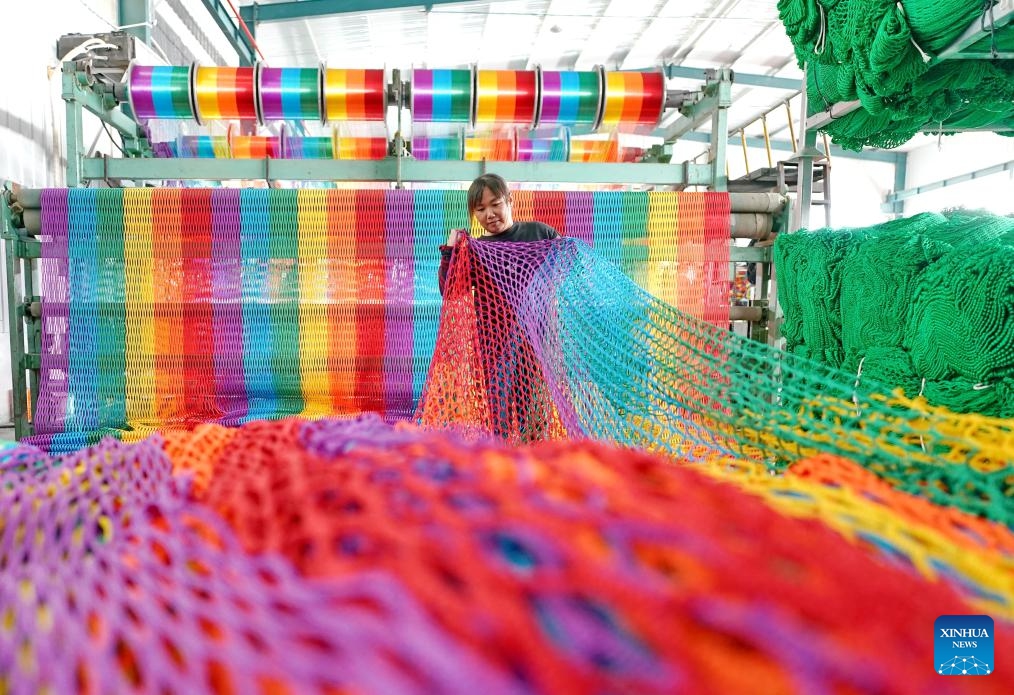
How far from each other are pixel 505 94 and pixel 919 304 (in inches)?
75.8

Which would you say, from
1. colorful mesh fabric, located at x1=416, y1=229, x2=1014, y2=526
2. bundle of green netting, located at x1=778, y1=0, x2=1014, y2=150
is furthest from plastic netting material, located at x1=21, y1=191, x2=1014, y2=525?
bundle of green netting, located at x1=778, y1=0, x2=1014, y2=150

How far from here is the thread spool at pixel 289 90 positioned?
9.28 ft

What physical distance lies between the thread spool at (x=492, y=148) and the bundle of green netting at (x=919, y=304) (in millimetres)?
2326

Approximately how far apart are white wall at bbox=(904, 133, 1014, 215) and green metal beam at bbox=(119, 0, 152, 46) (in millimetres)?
A: 10332

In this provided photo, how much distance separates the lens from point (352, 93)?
2852mm

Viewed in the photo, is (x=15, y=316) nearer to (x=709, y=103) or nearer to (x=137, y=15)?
(x=709, y=103)

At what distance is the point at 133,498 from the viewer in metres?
0.62

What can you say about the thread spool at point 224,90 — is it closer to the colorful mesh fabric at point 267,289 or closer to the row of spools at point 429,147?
the colorful mesh fabric at point 267,289

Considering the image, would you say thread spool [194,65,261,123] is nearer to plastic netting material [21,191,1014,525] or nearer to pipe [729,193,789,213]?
plastic netting material [21,191,1014,525]

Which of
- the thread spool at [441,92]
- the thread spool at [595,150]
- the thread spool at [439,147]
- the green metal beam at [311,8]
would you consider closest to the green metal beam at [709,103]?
the thread spool at [595,150]

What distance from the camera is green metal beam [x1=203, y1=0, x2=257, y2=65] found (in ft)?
→ 22.8

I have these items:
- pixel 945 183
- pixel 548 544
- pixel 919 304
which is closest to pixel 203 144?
pixel 919 304

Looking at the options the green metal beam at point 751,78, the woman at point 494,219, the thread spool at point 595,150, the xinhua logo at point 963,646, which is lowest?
the xinhua logo at point 963,646

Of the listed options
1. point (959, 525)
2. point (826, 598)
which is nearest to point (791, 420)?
point (959, 525)
